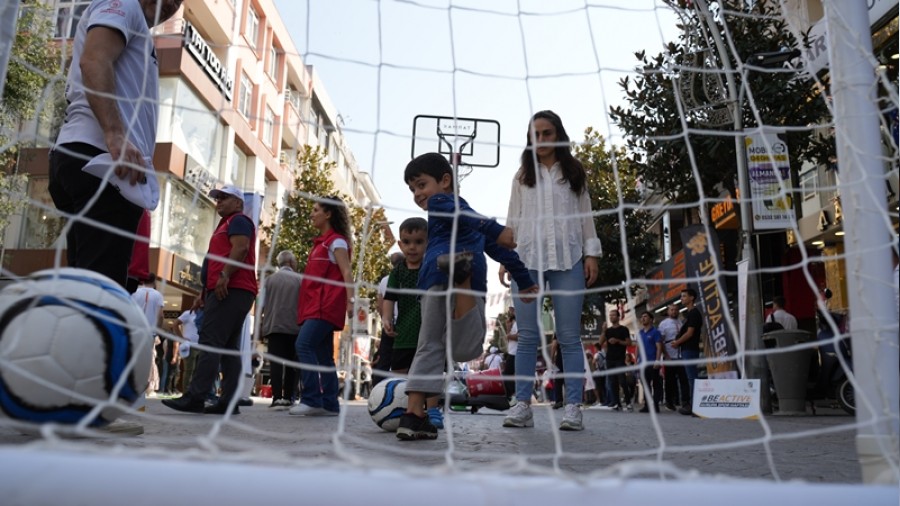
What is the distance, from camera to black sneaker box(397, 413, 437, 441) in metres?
3.28

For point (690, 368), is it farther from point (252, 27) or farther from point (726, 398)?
point (252, 27)

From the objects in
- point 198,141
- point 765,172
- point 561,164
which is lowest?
point 561,164

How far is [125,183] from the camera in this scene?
8.54 feet

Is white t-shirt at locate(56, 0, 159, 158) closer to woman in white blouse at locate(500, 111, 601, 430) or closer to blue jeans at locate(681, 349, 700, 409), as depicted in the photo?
woman in white blouse at locate(500, 111, 601, 430)

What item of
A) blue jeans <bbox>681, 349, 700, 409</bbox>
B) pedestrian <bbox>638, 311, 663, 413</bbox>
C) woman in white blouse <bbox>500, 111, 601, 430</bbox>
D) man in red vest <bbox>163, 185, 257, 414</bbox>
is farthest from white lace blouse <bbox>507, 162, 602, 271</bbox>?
pedestrian <bbox>638, 311, 663, 413</bbox>

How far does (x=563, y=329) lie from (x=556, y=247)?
1.49 ft

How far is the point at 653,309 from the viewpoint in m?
23.0

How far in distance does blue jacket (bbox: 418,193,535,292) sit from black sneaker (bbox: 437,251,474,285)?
0.09 meters

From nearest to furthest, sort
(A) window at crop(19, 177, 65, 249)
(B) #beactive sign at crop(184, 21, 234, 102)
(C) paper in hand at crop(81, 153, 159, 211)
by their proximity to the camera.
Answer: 1. (C) paper in hand at crop(81, 153, 159, 211)
2. (A) window at crop(19, 177, 65, 249)
3. (B) #beactive sign at crop(184, 21, 234, 102)

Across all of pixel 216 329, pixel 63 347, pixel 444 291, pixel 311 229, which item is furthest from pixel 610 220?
pixel 63 347

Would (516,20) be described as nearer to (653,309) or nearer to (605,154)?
(605,154)

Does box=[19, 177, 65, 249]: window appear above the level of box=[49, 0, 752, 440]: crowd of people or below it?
above

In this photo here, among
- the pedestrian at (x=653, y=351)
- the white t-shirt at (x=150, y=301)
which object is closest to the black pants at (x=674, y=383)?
the pedestrian at (x=653, y=351)

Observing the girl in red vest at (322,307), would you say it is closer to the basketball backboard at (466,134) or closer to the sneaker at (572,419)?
the basketball backboard at (466,134)
